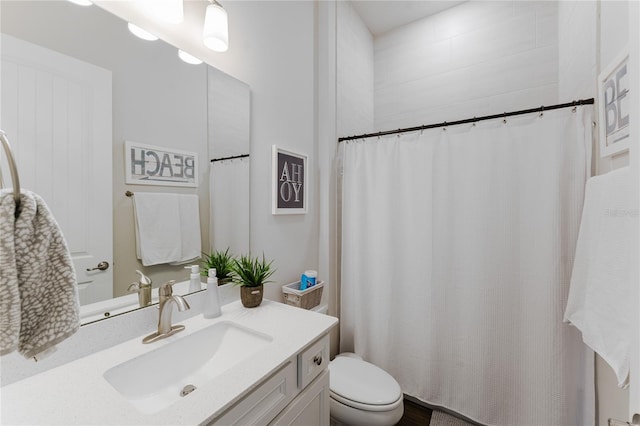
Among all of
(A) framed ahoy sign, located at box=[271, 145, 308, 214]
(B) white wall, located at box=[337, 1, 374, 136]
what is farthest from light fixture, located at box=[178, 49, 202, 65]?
(B) white wall, located at box=[337, 1, 374, 136]

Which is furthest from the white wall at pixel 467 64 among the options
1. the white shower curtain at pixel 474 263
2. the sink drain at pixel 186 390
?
the sink drain at pixel 186 390

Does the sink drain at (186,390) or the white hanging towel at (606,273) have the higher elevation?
the white hanging towel at (606,273)

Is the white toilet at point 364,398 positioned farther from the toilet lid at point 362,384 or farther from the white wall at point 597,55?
Result: the white wall at point 597,55

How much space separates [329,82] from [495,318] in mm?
1770

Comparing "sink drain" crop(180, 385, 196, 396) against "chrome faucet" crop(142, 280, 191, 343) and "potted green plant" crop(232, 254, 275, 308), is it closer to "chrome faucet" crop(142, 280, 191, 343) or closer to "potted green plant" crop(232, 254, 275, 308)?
"chrome faucet" crop(142, 280, 191, 343)

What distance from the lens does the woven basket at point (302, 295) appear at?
1507 mm

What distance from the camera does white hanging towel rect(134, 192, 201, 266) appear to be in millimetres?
999

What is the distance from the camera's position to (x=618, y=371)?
30.5 inches

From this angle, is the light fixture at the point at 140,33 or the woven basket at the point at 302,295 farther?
the woven basket at the point at 302,295

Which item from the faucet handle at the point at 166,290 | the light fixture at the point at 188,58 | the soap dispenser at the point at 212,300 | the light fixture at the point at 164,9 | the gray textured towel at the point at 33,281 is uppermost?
the light fixture at the point at 164,9

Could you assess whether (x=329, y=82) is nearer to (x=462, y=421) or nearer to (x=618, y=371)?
(x=618, y=371)

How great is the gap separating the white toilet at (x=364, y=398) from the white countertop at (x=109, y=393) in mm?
565

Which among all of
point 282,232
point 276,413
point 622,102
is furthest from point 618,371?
point 282,232

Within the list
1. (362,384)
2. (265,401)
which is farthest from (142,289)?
(362,384)
